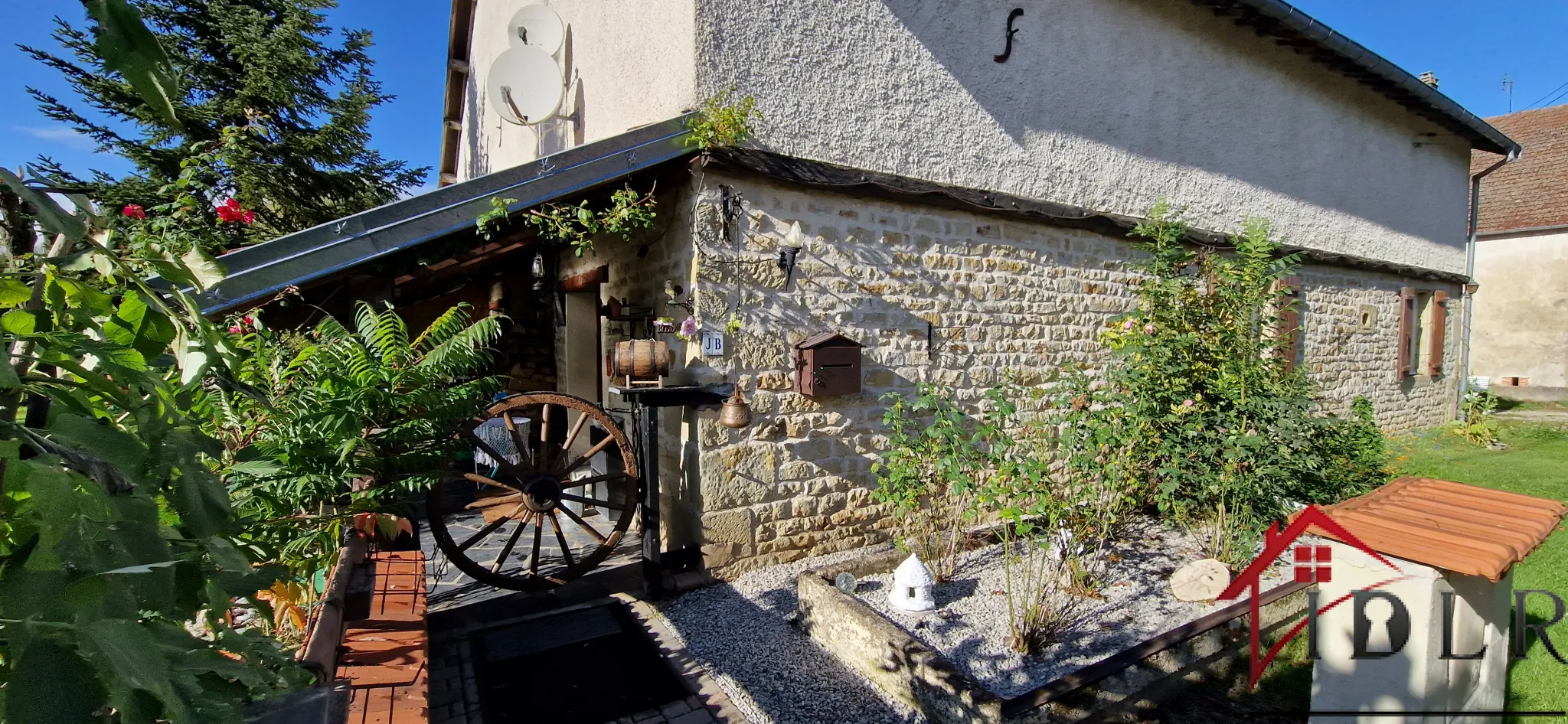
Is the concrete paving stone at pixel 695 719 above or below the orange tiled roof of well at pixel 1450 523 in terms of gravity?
below

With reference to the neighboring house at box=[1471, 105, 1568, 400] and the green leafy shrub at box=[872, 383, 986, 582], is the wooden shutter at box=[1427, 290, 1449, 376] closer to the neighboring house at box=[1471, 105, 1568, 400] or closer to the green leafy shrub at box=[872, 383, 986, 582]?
the neighboring house at box=[1471, 105, 1568, 400]

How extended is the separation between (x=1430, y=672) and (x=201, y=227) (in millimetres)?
8976

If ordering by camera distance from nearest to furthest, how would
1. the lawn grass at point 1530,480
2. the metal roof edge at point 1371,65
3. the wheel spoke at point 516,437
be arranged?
the lawn grass at point 1530,480 < the wheel spoke at point 516,437 < the metal roof edge at point 1371,65

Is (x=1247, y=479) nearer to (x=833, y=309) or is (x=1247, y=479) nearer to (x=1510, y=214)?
(x=833, y=309)

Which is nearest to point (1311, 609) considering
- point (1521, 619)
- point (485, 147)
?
point (1521, 619)

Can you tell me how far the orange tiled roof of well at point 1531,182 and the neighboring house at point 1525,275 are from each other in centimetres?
2

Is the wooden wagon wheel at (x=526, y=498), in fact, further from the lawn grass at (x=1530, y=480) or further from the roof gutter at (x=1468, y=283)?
the roof gutter at (x=1468, y=283)

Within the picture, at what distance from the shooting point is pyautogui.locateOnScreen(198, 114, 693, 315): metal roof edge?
10.1 feet

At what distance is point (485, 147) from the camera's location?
29.5 feet

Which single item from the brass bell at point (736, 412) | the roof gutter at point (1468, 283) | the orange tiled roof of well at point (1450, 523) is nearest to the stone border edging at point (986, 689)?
the brass bell at point (736, 412)

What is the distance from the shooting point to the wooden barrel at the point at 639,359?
4.15m

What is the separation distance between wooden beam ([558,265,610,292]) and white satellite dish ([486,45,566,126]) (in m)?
1.35

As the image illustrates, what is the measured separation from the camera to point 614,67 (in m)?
5.31

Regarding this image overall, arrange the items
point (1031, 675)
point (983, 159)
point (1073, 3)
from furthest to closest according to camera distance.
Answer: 1. point (1073, 3)
2. point (983, 159)
3. point (1031, 675)
